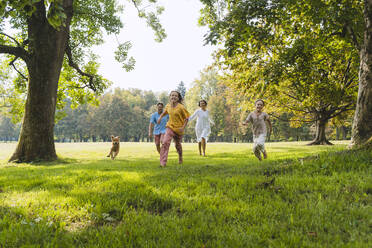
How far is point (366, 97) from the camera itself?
219 inches

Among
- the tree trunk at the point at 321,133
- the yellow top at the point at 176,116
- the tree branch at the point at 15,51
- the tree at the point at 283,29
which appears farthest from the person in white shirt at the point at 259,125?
the tree trunk at the point at 321,133

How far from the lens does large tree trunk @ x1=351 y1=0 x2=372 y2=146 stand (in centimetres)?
546

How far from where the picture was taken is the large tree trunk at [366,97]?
5.46 meters

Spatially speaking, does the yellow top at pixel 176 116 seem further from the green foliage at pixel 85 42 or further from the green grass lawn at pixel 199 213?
the green foliage at pixel 85 42

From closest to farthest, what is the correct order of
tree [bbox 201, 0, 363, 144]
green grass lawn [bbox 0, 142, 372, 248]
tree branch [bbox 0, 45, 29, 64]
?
green grass lawn [bbox 0, 142, 372, 248], tree [bbox 201, 0, 363, 144], tree branch [bbox 0, 45, 29, 64]

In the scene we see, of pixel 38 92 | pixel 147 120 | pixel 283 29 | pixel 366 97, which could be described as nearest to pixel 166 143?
pixel 366 97

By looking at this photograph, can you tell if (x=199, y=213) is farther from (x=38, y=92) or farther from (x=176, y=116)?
(x=38, y=92)

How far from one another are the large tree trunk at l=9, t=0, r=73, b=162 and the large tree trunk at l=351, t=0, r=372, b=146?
442 inches

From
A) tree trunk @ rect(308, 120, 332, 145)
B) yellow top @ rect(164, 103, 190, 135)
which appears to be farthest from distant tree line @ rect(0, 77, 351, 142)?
yellow top @ rect(164, 103, 190, 135)

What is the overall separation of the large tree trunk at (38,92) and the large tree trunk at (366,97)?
11.2 metres

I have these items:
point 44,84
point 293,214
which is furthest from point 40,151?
point 293,214

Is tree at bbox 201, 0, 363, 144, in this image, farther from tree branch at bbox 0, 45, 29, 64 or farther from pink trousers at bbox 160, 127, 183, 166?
tree branch at bbox 0, 45, 29, 64

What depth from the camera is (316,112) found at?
70.4 ft

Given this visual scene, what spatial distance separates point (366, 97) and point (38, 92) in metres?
12.0
